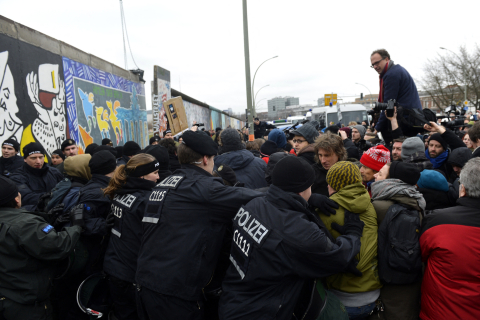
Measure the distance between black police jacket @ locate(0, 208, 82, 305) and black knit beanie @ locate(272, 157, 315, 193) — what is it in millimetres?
1932

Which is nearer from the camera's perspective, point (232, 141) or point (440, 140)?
point (440, 140)

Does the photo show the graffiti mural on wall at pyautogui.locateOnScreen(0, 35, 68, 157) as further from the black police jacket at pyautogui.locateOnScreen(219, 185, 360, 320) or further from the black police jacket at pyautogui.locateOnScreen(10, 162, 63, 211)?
the black police jacket at pyautogui.locateOnScreen(219, 185, 360, 320)

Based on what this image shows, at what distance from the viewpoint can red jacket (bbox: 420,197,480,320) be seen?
1972 millimetres

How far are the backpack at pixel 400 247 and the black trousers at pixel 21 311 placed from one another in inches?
110

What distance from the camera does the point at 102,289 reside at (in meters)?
3.13

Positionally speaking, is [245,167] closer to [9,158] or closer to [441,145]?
[441,145]

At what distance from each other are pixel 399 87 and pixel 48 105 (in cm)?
730

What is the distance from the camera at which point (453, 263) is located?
200 cm

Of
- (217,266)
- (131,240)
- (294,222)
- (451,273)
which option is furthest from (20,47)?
(451,273)

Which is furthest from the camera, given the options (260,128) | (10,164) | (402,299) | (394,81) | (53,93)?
(260,128)

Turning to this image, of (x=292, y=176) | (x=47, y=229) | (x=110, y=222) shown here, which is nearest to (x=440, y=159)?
(x=292, y=176)

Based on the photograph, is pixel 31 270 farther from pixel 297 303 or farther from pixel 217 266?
pixel 297 303

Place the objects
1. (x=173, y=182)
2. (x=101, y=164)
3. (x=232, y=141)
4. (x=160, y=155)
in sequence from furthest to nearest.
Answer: (x=232, y=141)
(x=160, y=155)
(x=101, y=164)
(x=173, y=182)

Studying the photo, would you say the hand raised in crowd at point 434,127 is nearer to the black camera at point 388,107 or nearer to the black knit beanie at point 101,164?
the black camera at point 388,107
